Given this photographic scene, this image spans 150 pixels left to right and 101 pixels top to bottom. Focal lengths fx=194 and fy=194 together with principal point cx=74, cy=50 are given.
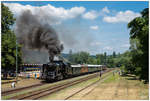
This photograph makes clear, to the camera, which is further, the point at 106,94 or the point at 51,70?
the point at 51,70

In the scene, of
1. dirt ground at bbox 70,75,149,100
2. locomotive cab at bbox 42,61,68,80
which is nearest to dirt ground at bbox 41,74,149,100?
dirt ground at bbox 70,75,149,100

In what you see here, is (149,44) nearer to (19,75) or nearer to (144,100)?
(144,100)

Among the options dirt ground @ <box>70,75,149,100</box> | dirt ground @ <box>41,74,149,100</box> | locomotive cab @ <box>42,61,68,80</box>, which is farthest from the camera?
locomotive cab @ <box>42,61,68,80</box>

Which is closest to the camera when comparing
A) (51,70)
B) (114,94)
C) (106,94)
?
(114,94)

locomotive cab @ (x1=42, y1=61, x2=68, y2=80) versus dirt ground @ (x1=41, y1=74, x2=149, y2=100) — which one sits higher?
locomotive cab @ (x1=42, y1=61, x2=68, y2=80)

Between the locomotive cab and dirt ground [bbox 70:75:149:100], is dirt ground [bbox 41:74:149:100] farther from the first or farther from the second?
the locomotive cab

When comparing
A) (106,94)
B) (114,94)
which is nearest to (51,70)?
(106,94)

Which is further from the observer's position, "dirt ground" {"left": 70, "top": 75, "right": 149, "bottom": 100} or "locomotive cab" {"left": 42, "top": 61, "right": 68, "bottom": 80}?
"locomotive cab" {"left": 42, "top": 61, "right": 68, "bottom": 80}

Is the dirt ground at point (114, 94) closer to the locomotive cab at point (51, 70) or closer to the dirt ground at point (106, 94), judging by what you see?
the dirt ground at point (106, 94)

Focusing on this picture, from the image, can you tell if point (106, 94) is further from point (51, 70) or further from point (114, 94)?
point (51, 70)

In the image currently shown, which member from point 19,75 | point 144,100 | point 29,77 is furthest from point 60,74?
point 144,100

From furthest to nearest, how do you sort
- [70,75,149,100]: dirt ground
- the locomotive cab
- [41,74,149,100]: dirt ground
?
1. the locomotive cab
2. [41,74,149,100]: dirt ground
3. [70,75,149,100]: dirt ground

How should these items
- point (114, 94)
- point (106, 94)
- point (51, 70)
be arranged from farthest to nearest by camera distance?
point (51, 70)
point (106, 94)
point (114, 94)

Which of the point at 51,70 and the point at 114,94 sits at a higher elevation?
the point at 51,70
